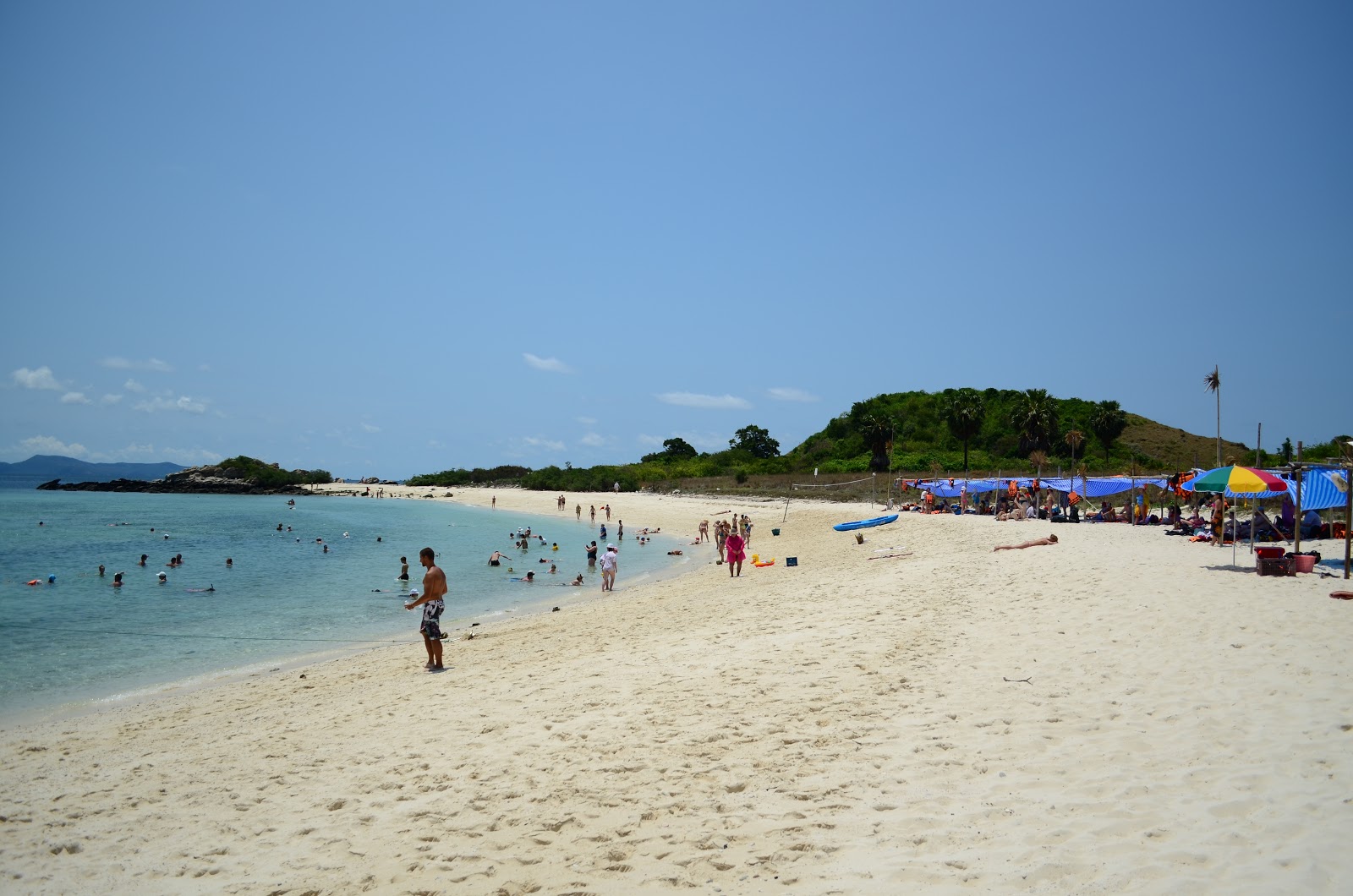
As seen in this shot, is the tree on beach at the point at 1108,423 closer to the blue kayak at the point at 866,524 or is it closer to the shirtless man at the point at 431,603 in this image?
the blue kayak at the point at 866,524

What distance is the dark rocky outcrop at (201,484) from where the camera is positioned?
10488cm

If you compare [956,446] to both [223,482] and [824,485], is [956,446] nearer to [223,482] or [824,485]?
[824,485]

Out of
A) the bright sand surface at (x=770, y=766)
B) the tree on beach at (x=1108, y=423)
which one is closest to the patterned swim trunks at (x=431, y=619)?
the bright sand surface at (x=770, y=766)

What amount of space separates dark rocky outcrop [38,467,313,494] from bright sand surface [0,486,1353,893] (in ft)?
350

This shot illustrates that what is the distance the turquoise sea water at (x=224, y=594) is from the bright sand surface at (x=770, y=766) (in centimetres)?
294

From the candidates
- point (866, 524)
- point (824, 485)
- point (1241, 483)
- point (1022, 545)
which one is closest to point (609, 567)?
point (1022, 545)

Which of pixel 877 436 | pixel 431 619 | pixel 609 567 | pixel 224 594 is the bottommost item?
pixel 224 594

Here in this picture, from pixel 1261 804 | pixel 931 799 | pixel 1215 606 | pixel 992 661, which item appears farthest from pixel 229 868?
pixel 1215 606

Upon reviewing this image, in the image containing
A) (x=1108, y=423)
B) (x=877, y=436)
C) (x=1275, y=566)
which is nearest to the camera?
(x=1275, y=566)

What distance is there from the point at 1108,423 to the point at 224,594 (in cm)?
6309

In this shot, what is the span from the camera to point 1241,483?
1420 centimetres

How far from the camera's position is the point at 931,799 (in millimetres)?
5031

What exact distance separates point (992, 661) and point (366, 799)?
632cm

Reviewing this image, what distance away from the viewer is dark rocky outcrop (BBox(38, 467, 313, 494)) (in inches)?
4129
